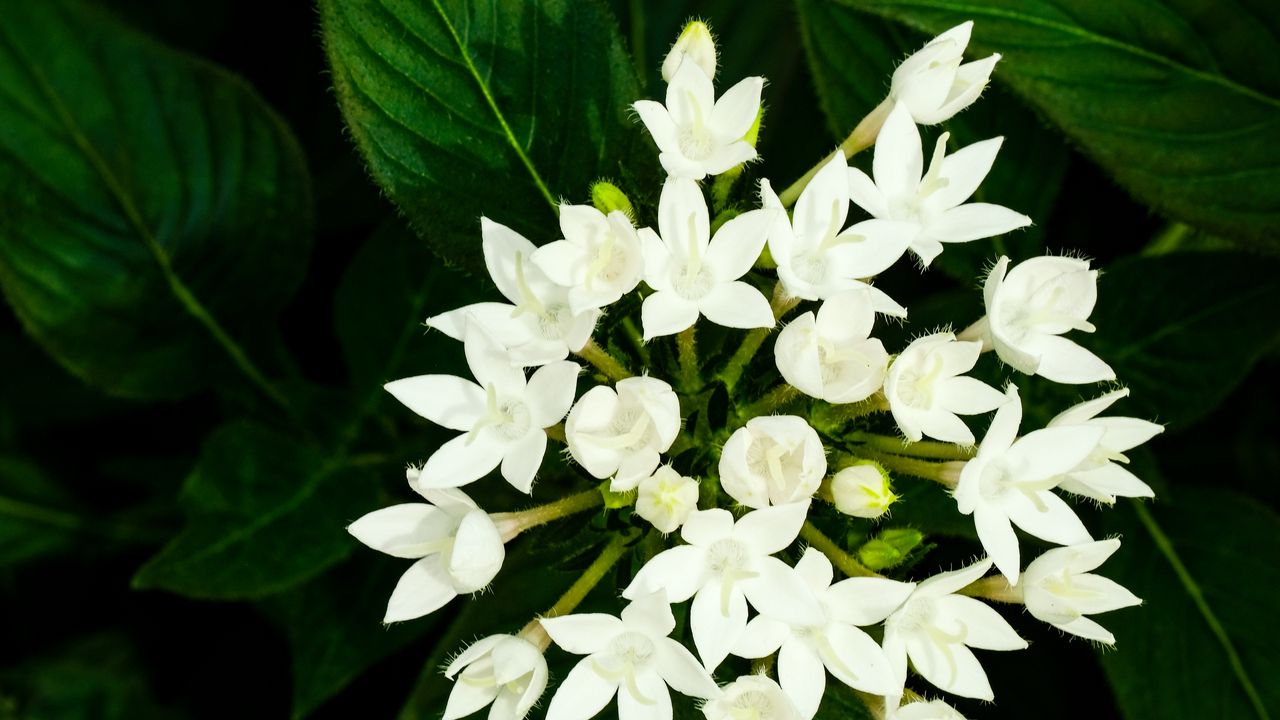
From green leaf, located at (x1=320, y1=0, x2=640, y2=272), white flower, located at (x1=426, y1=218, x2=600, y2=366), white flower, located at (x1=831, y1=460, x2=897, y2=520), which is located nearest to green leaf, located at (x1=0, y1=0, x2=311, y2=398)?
green leaf, located at (x1=320, y1=0, x2=640, y2=272)

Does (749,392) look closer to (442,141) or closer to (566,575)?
(566,575)

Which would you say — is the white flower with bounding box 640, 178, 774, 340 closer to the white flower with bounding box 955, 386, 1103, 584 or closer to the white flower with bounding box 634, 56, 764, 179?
the white flower with bounding box 634, 56, 764, 179

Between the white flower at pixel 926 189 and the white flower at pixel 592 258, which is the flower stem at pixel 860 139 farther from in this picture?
the white flower at pixel 592 258

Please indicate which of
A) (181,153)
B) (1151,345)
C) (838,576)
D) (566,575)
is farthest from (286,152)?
(1151,345)

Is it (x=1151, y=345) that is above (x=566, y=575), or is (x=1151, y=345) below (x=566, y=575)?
above

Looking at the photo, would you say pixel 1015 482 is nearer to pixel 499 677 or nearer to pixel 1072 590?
pixel 1072 590
